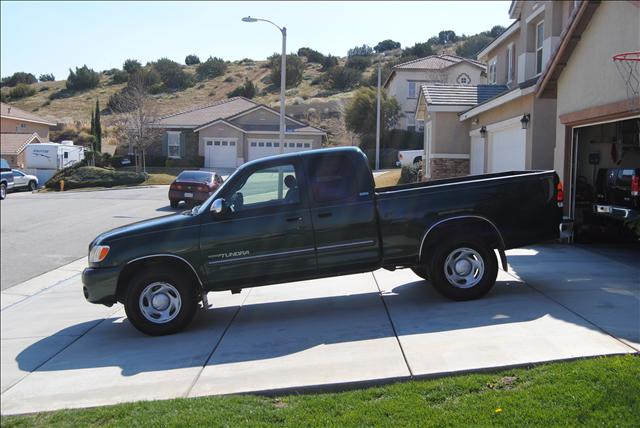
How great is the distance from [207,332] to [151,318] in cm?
69

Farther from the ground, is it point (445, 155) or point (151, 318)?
point (445, 155)

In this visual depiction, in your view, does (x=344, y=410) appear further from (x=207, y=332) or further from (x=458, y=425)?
(x=207, y=332)

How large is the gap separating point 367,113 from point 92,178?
20194 millimetres

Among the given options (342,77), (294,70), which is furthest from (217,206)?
(294,70)

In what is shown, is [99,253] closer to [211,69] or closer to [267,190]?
[267,190]

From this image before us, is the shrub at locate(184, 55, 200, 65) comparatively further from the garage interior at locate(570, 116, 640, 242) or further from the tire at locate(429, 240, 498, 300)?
the tire at locate(429, 240, 498, 300)

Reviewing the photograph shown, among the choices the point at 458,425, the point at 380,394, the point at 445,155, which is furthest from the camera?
the point at 445,155

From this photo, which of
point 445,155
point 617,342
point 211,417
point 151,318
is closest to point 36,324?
point 151,318

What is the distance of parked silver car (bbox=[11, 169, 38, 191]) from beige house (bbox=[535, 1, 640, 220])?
2687cm

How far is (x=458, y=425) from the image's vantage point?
406 centimetres

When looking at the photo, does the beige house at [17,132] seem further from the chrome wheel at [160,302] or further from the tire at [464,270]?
the tire at [464,270]

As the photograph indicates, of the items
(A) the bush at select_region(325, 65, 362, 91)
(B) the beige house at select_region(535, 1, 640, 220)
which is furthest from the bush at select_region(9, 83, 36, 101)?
(B) the beige house at select_region(535, 1, 640, 220)

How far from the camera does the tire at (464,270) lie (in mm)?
7484

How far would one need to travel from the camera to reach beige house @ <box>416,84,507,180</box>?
21469mm
